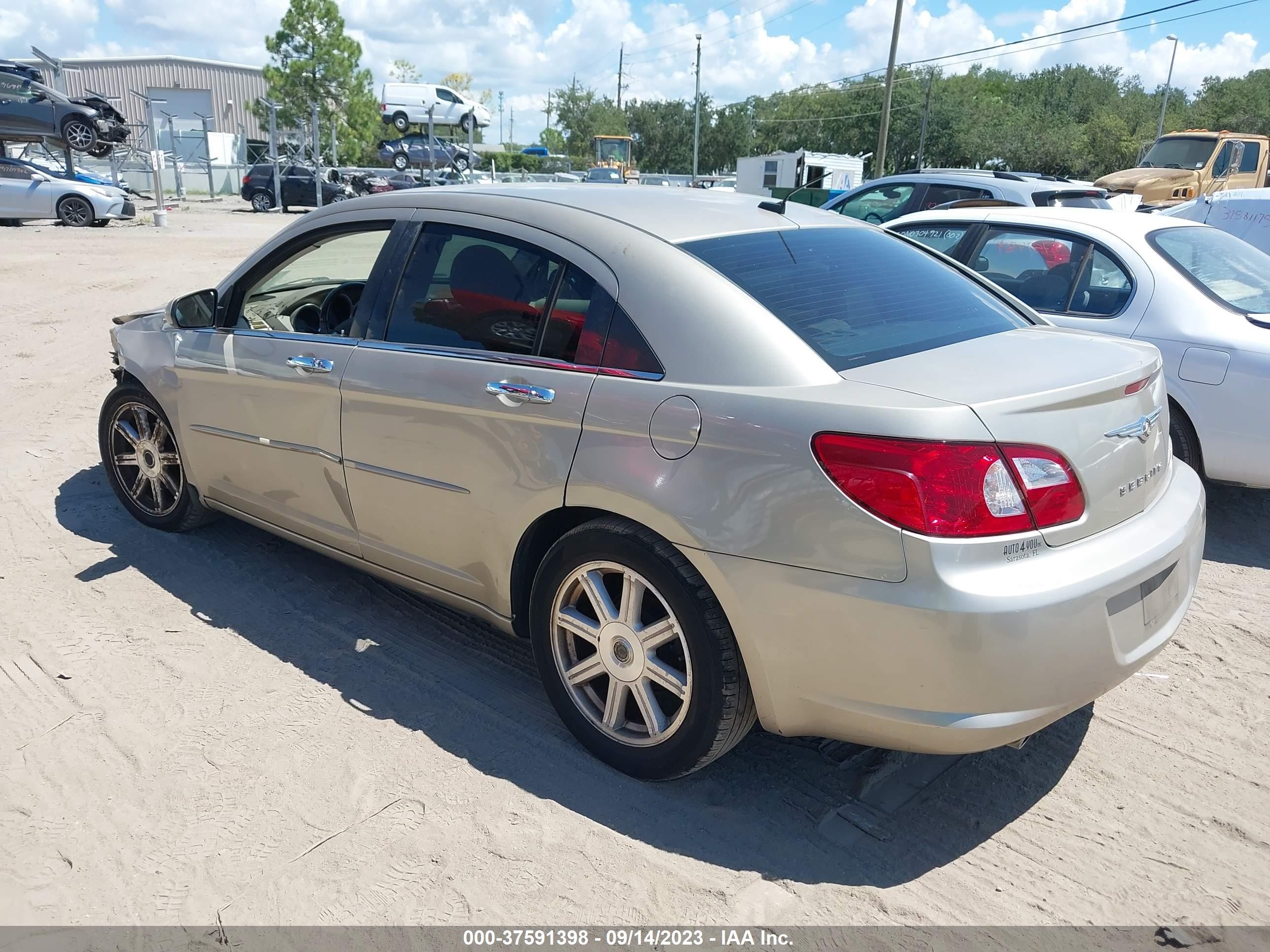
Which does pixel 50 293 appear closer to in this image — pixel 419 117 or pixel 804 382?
pixel 804 382

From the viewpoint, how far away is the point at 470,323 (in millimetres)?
3289

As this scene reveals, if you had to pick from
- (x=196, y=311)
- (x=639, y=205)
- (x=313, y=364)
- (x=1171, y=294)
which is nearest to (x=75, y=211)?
(x=196, y=311)

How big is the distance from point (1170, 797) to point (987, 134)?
6901cm

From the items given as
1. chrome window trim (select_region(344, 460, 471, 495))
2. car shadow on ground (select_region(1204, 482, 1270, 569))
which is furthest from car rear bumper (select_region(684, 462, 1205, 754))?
car shadow on ground (select_region(1204, 482, 1270, 569))

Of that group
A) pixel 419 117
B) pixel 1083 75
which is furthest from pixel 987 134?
pixel 419 117

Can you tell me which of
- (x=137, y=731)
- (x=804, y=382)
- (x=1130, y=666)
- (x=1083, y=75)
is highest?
(x=1083, y=75)

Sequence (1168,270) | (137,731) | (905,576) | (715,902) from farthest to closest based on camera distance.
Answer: (1168,270) < (137,731) < (715,902) < (905,576)

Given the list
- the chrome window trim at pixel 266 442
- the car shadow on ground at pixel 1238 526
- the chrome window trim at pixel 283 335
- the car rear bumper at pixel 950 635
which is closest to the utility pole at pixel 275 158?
the chrome window trim at pixel 283 335

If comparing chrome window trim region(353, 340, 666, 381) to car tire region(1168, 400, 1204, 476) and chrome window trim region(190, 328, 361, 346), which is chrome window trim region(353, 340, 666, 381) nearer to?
chrome window trim region(190, 328, 361, 346)

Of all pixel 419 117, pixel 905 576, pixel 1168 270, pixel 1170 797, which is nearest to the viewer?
pixel 905 576

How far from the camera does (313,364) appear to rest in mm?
3672

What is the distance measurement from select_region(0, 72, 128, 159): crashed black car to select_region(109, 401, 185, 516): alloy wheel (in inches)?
949

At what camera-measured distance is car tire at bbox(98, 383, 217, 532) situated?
15.3 feet

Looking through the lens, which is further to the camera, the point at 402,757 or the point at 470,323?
the point at 470,323
